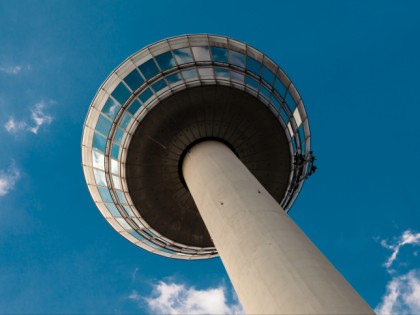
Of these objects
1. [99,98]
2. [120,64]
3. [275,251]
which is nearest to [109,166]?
[99,98]

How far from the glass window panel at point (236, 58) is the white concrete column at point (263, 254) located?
702cm

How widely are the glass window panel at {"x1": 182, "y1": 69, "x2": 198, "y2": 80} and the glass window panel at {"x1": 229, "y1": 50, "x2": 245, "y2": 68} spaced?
93.3 inches

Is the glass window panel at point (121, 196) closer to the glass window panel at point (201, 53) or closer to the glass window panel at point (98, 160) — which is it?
the glass window panel at point (98, 160)

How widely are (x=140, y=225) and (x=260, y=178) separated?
8481mm

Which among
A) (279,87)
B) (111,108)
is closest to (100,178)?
(111,108)

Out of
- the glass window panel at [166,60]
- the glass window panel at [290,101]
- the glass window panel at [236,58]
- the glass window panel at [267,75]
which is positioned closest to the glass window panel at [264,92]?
the glass window panel at [267,75]

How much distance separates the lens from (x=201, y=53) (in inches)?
852

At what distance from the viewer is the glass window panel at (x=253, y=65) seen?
22203 millimetres

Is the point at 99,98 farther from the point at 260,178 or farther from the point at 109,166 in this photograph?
the point at 260,178

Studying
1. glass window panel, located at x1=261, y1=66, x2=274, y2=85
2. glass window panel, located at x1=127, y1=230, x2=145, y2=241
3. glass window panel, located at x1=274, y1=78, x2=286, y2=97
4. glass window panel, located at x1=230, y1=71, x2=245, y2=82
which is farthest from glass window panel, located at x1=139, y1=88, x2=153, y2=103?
glass window panel, located at x1=127, y1=230, x2=145, y2=241

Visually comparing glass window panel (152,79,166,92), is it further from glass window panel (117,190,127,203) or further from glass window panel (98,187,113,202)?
glass window panel (98,187,113,202)

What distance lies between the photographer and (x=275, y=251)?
12.2 meters

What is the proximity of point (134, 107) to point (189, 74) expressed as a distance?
3712 millimetres

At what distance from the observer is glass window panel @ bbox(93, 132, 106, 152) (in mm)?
21906
